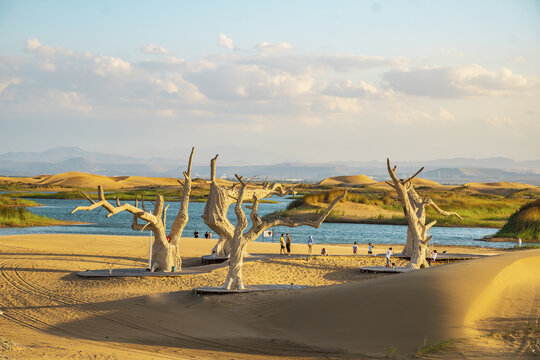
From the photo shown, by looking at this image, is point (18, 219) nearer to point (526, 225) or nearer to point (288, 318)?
point (526, 225)

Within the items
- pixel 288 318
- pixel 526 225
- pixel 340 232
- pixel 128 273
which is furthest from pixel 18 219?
pixel 288 318

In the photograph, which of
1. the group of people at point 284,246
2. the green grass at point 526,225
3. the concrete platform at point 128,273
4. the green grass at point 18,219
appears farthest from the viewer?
the green grass at point 18,219

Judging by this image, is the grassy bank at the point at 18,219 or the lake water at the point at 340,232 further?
the grassy bank at the point at 18,219

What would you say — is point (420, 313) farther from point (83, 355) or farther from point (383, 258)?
point (383, 258)

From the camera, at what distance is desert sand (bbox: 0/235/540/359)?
583 inches

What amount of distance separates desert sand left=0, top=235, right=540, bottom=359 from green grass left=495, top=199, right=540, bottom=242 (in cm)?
2917

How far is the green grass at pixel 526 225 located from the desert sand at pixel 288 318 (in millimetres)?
29165

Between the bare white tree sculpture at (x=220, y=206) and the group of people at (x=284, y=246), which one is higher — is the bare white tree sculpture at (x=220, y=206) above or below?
above

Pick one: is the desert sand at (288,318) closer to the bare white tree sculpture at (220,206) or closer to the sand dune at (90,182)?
the bare white tree sculpture at (220,206)

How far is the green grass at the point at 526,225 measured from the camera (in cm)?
4888

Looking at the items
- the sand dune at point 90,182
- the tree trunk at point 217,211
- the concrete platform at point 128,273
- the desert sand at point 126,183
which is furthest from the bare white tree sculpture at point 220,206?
the sand dune at point 90,182

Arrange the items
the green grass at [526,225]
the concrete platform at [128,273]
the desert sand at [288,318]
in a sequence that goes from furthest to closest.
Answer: the green grass at [526,225] < the concrete platform at [128,273] < the desert sand at [288,318]

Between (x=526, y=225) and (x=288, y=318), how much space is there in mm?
37715

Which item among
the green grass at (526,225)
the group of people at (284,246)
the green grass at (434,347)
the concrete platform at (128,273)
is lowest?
the concrete platform at (128,273)
